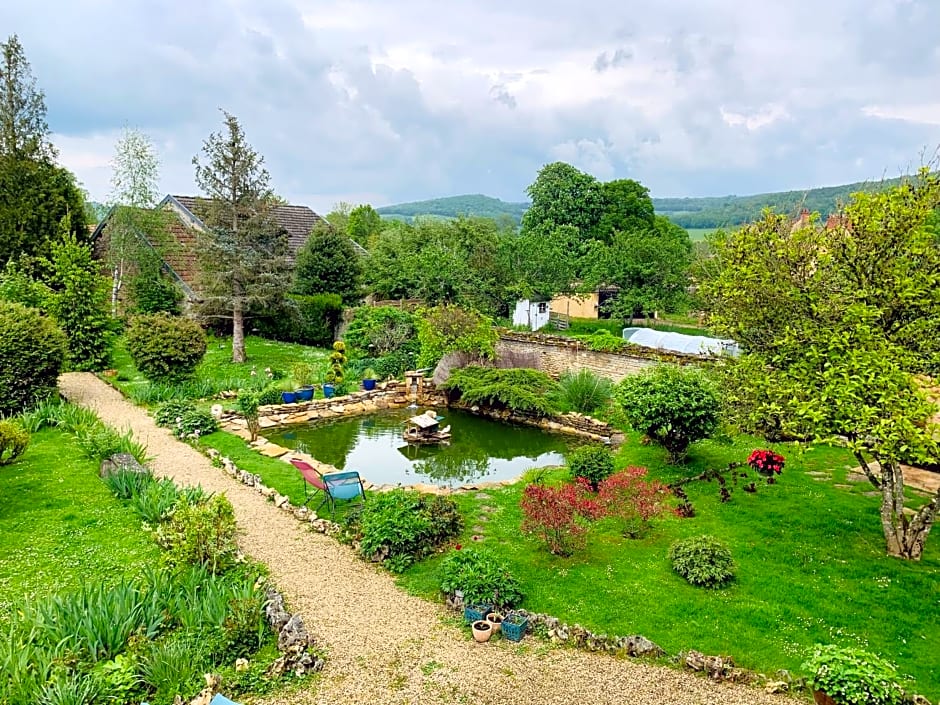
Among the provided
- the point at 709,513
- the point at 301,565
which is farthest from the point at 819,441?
the point at 301,565

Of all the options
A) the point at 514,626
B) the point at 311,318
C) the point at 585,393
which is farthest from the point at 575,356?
the point at 514,626

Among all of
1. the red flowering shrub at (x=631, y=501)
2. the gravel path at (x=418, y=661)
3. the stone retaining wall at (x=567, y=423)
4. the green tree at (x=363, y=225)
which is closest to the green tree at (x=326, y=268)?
the stone retaining wall at (x=567, y=423)

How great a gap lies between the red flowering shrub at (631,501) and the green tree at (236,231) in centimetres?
1472

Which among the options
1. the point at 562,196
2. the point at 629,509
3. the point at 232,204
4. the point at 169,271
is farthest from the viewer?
the point at 562,196

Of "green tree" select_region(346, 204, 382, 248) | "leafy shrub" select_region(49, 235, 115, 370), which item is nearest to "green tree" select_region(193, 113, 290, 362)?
"leafy shrub" select_region(49, 235, 115, 370)

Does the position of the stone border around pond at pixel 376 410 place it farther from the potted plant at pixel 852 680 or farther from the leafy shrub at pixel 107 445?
the potted plant at pixel 852 680

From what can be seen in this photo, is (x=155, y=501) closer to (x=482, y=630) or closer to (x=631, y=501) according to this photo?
(x=482, y=630)

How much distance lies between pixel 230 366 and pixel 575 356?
10.9 m

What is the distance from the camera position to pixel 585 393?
1639 cm

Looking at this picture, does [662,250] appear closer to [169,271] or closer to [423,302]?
[423,302]

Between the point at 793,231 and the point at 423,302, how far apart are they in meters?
16.6

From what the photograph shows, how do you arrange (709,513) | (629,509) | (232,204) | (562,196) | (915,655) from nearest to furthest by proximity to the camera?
1. (915,655)
2. (629,509)
3. (709,513)
4. (232,204)
5. (562,196)

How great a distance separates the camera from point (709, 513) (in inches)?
379

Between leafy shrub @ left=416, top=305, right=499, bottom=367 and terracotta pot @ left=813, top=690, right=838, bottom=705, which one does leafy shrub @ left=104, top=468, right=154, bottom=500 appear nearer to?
terracotta pot @ left=813, top=690, right=838, bottom=705
